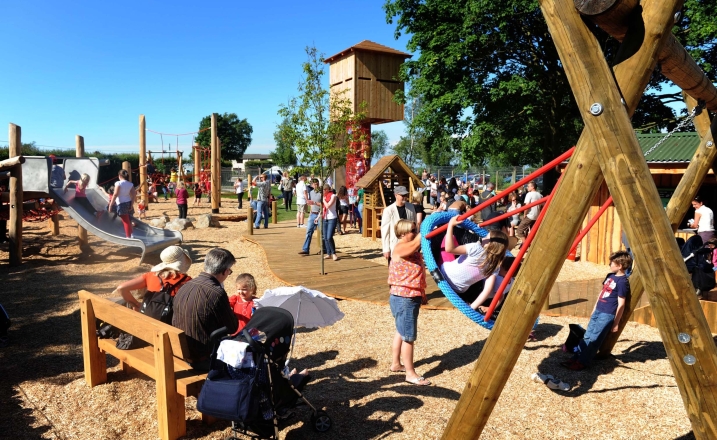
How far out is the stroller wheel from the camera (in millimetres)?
3969

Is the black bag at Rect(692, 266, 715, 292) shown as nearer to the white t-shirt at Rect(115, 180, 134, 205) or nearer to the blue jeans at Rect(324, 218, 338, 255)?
the blue jeans at Rect(324, 218, 338, 255)

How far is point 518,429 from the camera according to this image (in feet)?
13.4

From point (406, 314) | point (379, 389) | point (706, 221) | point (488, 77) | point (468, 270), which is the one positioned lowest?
point (379, 389)

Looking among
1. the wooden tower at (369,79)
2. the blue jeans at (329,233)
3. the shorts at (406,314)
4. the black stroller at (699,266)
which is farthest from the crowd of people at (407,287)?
the wooden tower at (369,79)

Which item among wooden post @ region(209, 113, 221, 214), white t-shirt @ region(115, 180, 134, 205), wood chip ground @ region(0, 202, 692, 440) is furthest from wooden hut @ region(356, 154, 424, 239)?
wooden post @ region(209, 113, 221, 214)

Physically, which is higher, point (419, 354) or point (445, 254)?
point (445, 254)

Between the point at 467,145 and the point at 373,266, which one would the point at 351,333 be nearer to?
the point at 373,266

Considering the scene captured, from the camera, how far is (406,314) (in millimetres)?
4848

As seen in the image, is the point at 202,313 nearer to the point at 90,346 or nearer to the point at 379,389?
the point at 90,346

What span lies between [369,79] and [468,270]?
18.8 m

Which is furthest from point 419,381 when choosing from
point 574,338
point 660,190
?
point 660,190

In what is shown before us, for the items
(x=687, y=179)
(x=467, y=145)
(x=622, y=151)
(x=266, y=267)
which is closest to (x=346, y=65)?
(x=467, y=145)

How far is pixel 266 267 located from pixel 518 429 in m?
7.68

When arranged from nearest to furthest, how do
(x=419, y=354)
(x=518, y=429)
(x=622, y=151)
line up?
1. (x=622, y=151)
2. (x=518, y=429)
3. (x=419, y=354)
